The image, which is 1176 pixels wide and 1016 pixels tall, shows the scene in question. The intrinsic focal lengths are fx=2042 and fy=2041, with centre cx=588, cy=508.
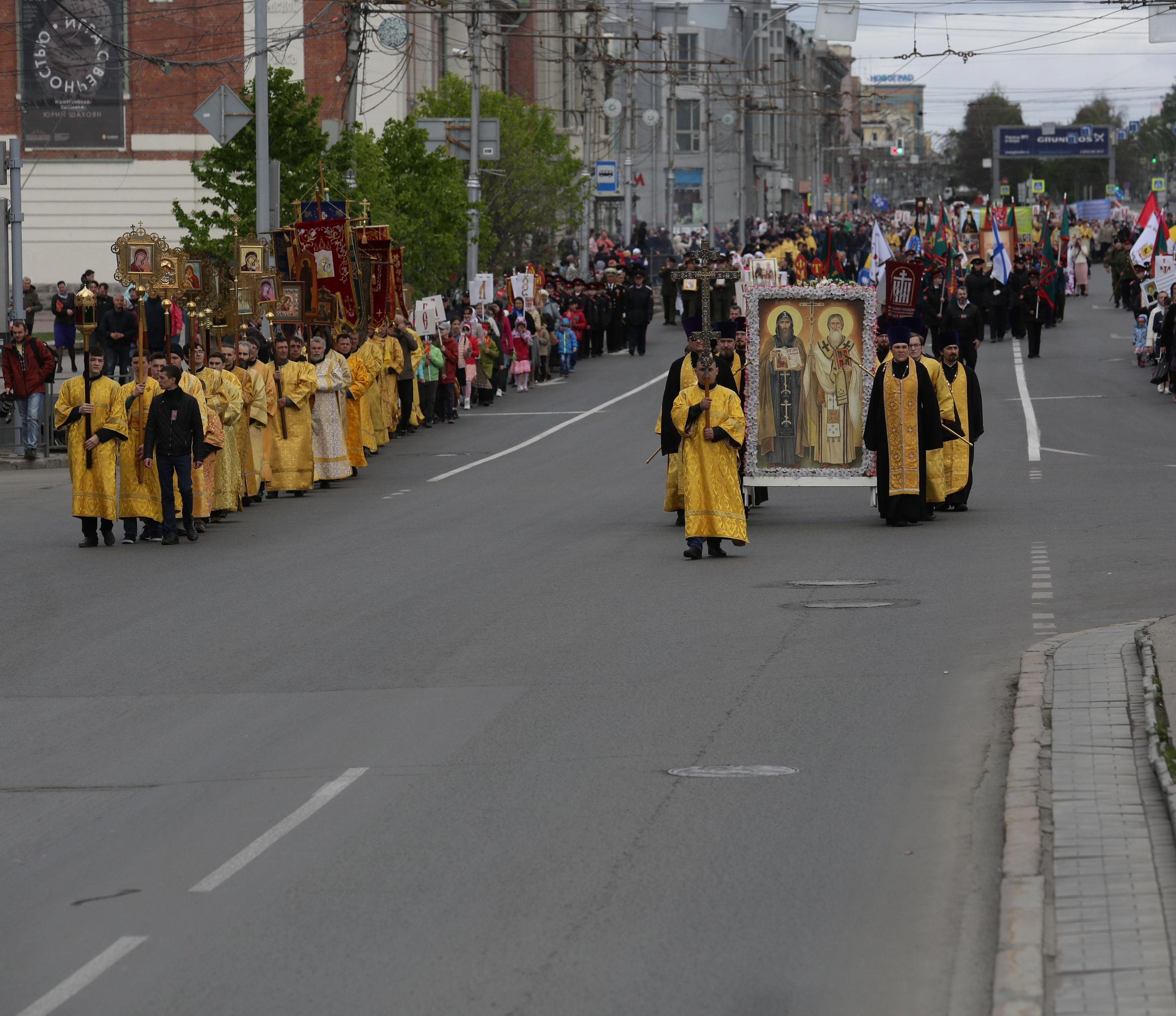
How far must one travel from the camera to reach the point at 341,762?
9234 millimetres

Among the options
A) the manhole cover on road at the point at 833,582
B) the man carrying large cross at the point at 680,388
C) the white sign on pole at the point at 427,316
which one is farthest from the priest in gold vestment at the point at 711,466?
the white sign on pole at the point at 427,316

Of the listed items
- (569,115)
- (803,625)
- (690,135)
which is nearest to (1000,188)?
(690,135)

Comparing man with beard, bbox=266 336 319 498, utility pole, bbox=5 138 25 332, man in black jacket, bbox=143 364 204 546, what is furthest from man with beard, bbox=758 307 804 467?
utility pole, bbox=5 138 25 332

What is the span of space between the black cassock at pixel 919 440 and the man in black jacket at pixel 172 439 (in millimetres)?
6273

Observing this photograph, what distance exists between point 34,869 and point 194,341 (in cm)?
1734

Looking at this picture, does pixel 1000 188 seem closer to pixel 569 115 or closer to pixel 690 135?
pixel 690 135

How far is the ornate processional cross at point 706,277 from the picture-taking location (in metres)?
18.5

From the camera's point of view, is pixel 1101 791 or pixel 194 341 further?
pixel 194 341

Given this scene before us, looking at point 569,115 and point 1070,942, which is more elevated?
point 569,115

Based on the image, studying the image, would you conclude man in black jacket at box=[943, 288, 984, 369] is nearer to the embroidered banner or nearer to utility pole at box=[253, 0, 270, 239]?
the embroidered banner

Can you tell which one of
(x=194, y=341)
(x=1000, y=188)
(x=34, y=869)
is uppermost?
(x=1000, y=188)

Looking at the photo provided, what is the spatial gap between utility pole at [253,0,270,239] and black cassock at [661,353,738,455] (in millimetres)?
10698

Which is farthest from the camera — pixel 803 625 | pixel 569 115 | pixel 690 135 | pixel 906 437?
pixel 690 135

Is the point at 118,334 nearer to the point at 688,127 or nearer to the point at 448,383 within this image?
the point at 448,383
